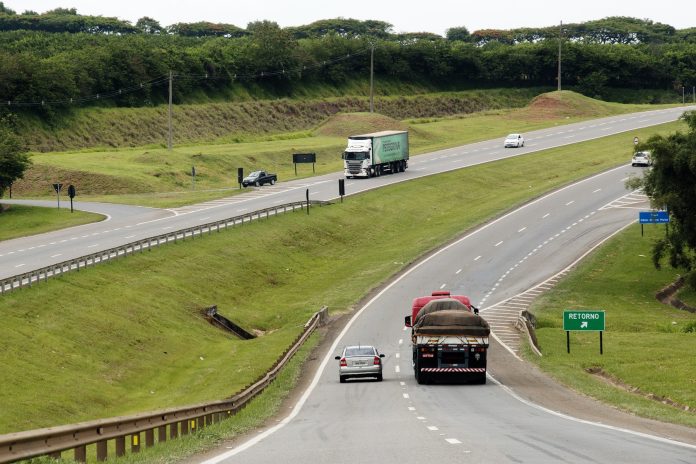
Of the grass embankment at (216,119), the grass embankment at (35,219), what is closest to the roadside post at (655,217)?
the grass embankment at (35,219)

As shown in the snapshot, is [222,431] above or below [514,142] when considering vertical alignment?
below

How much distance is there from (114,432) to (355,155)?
89.6m

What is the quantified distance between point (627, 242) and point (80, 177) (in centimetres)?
5070

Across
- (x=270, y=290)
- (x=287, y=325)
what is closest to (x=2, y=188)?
(x=270, y=290)

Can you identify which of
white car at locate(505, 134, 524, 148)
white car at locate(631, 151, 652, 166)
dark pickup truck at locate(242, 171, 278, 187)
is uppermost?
white car at locate(505, 134, 524, 148)

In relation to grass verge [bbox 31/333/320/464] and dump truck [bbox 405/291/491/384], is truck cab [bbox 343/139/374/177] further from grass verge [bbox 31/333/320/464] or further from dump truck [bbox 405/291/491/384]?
dump truck [bbox 405/291/491/384]

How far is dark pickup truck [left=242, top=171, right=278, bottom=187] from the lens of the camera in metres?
106

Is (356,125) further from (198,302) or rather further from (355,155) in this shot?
(198,302)

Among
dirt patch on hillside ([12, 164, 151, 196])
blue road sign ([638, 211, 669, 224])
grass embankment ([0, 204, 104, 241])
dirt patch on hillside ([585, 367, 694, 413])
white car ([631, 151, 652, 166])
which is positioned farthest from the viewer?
white car ([631, 151, 652, 166])

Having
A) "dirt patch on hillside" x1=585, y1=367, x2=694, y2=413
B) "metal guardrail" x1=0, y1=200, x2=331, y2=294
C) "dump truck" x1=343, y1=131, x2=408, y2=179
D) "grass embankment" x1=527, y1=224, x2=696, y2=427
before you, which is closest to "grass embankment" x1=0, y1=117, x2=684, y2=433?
"metal guardrail" x1=0, y1=200, x2=331, y2=294

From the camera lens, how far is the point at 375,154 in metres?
111

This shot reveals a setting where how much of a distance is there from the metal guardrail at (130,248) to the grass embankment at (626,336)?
2382cm

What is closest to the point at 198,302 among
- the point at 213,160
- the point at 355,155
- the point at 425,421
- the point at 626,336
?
the point at 626,336

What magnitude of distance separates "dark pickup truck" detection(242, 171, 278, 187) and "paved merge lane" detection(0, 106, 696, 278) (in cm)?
112
